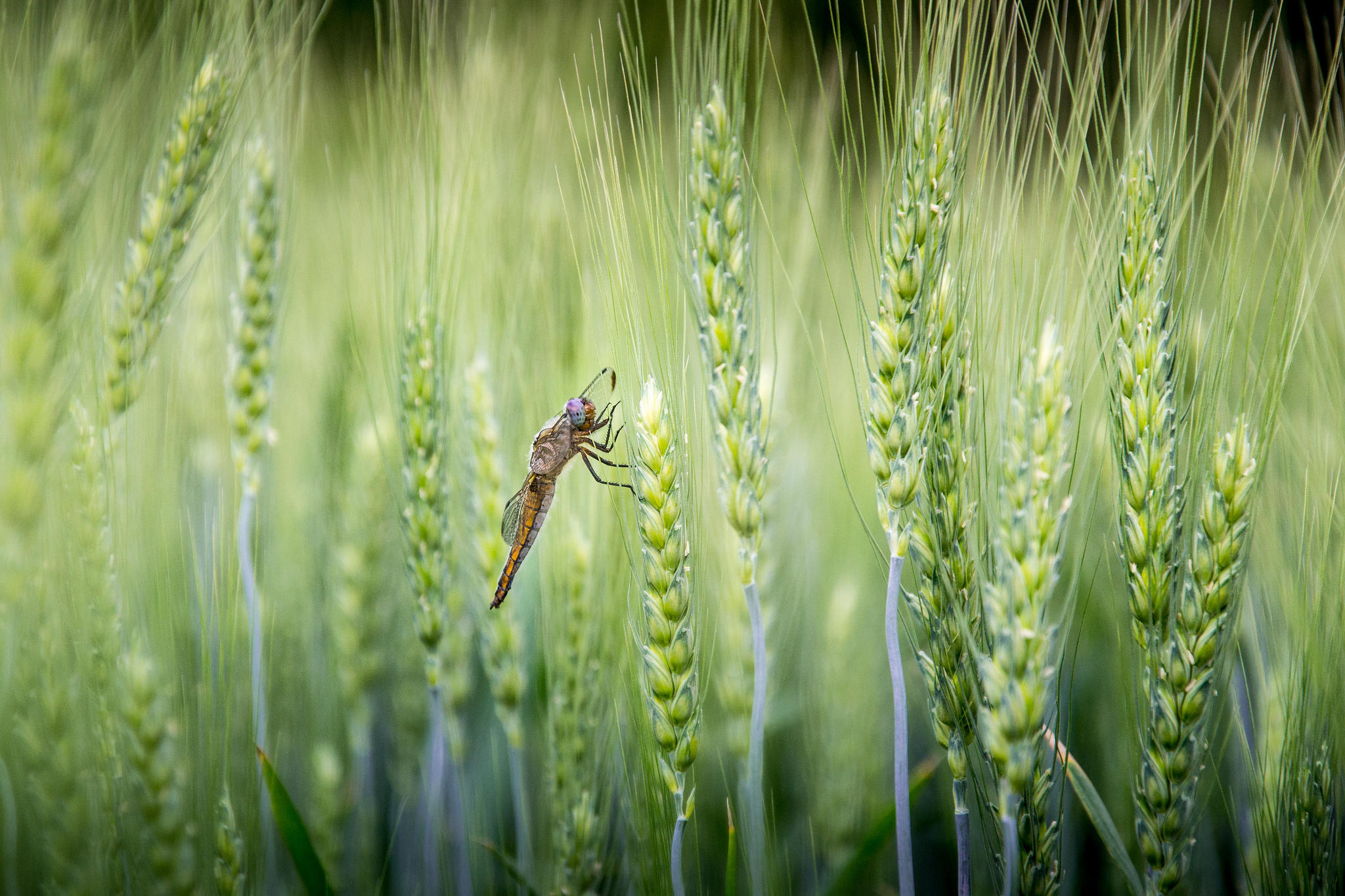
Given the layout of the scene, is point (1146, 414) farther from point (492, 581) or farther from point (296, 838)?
point (296, 838)

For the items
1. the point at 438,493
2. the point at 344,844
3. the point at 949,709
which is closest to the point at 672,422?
the point at 438,493

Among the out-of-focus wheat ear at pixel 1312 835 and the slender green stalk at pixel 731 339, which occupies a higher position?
the slender green stalk at pixel 731 339

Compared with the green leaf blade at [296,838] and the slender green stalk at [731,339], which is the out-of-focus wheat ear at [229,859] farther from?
the slender green stalk at [731,339]

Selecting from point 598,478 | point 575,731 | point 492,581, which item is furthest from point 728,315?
point 575,731

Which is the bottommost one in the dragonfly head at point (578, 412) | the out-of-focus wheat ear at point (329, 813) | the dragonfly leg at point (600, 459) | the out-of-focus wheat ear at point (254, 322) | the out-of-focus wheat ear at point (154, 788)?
the out-of-focus wheat ear at point (329, 813)

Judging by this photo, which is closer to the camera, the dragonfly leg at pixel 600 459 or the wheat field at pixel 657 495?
the wheat field at pixel 657 495

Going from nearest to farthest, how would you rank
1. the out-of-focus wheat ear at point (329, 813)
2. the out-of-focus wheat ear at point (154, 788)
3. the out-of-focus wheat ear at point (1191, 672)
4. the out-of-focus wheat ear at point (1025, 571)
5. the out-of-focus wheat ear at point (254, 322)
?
the out-of-focus wheat ear at point (1025, 571) → the out-of-focus wheat ear at point (1191, 672) → the out-of-focus wheat ear at point (154, 788) → the out-of-focus wheat ear at point (254, 322) → the out-of-focus wheat ear at point (329, 813)

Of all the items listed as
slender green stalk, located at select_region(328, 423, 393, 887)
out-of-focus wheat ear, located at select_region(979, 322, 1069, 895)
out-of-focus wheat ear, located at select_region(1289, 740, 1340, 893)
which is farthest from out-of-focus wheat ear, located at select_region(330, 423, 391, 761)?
out-of-focus wheat ear, located at select_region(1289, 740, 1340, 893)

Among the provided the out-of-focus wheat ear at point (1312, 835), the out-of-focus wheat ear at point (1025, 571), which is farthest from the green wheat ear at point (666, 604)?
the out-of-focus wheat ear at point (1312, 835)
